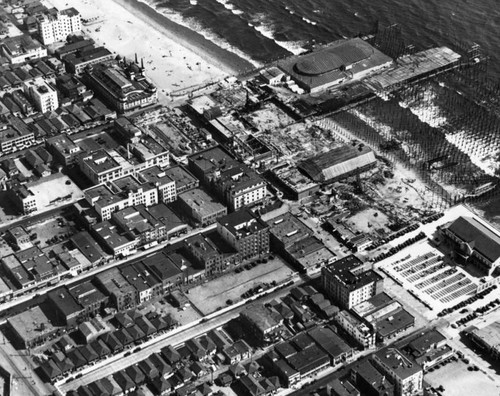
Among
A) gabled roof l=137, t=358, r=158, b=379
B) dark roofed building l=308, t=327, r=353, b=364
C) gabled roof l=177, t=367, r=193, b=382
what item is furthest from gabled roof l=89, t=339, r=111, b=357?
dark roofed building l=308, t=327, r=353, b=364

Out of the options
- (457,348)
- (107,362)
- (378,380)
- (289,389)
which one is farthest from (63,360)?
(457,348)

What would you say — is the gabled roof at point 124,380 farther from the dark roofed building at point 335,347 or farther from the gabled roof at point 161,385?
the dark roofed building at point 335,347

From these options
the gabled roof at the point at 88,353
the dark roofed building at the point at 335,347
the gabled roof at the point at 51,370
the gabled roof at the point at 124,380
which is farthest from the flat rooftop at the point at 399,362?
the gabled roof at the point at 51,370

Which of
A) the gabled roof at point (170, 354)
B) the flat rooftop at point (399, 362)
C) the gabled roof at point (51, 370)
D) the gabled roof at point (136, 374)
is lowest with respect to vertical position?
the gabled roof at point (51, 370)

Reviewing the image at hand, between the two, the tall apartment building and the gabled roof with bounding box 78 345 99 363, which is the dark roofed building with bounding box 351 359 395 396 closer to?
the tall apartment building

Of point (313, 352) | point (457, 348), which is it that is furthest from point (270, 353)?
point (457, 348)

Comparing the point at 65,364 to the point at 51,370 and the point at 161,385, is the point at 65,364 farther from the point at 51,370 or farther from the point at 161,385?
the point at 161,385

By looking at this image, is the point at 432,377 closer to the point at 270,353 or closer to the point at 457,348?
the point at 457,348
